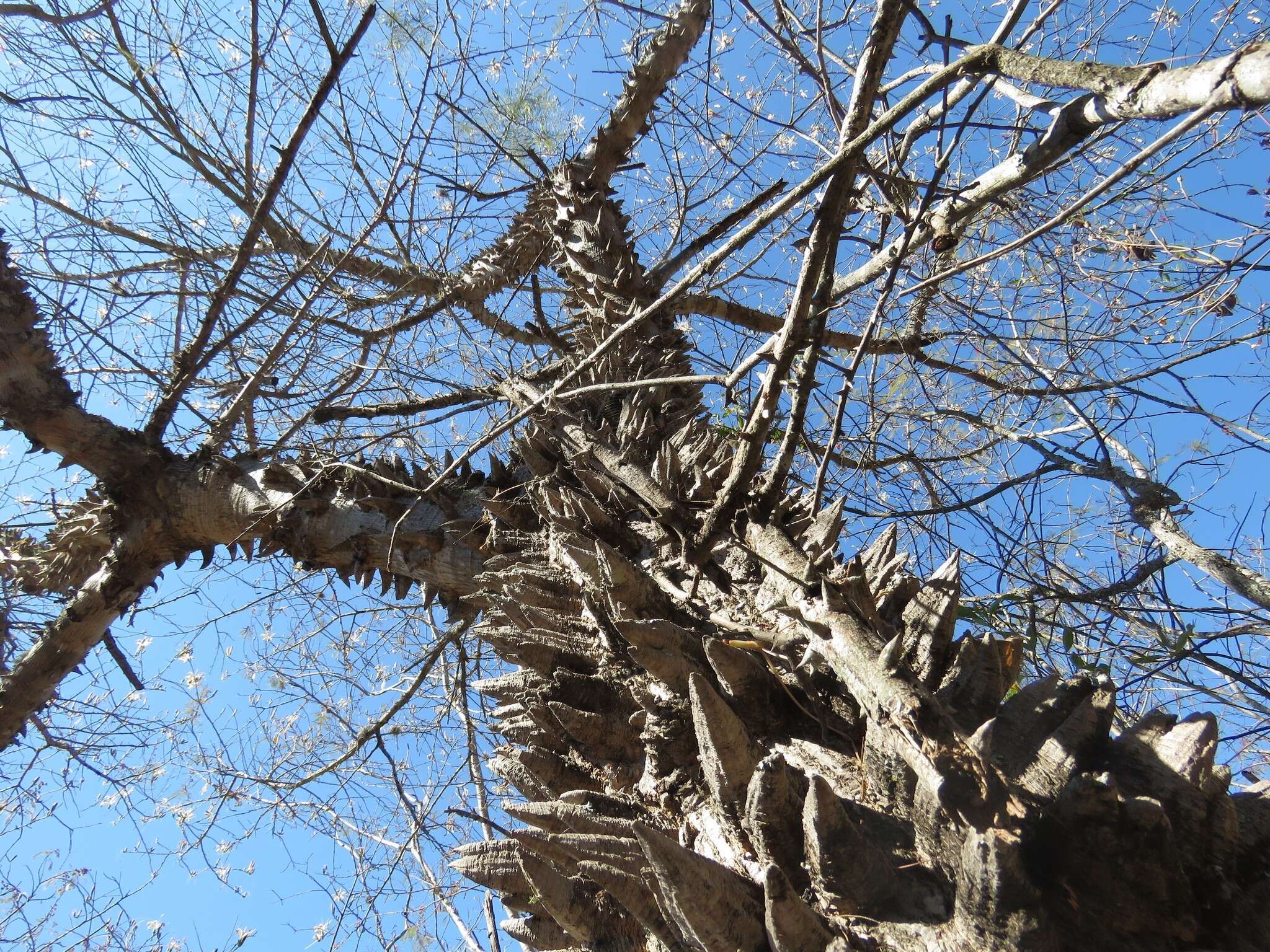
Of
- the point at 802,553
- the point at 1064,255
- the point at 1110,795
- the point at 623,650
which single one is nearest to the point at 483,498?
the point at 623,650

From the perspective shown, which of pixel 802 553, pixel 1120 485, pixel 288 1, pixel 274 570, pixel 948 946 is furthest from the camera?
pixel 274 570

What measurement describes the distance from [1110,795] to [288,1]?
3.46 metres

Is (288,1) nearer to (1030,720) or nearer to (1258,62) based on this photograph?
(1258,62)

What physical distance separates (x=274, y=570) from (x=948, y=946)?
4372 mm

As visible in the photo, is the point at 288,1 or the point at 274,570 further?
the point at 274,570

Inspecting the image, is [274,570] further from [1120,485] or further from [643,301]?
[1120,485]

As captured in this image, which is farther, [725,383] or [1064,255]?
[1064,255]

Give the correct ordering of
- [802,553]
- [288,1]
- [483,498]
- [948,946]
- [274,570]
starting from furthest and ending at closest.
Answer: [274,570] < [288,1] < [483,498] < [802,553] < [948,946]

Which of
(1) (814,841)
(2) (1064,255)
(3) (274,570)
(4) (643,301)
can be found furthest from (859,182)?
(1) (814,841)

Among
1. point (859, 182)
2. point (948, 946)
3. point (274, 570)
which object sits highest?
point (859, 182)

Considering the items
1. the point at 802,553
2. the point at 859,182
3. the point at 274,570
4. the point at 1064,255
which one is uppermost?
the point at 859,182

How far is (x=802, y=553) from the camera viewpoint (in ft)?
5.20

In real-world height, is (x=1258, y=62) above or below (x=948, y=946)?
above

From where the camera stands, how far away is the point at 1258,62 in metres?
0.94
